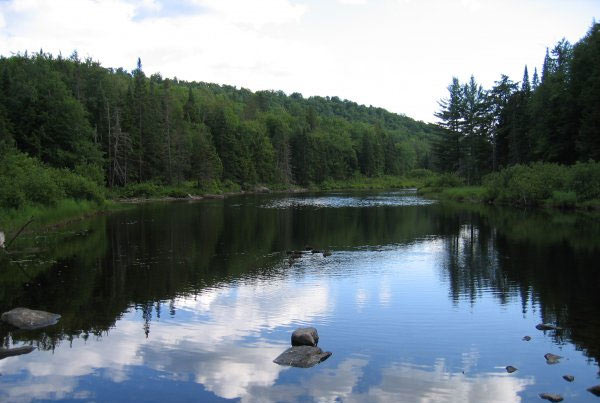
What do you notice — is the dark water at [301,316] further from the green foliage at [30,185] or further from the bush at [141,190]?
the bush at [141,190]

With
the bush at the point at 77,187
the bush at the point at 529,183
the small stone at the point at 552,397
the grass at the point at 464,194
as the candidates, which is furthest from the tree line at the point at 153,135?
the small stone at the point at 552,397

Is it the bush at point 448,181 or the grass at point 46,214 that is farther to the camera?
the bush at point 448,181

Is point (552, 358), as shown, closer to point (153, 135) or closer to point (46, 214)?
point (46, 214)

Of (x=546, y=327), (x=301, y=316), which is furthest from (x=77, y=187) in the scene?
(x=546, y=327)

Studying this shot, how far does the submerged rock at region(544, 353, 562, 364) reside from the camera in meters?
12.1

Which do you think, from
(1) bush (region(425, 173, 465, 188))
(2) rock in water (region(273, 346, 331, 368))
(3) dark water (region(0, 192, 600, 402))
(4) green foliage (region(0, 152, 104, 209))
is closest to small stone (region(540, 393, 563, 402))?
(3) dark water (region(0, 192, 600, 402))

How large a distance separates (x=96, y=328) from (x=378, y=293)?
9361mm

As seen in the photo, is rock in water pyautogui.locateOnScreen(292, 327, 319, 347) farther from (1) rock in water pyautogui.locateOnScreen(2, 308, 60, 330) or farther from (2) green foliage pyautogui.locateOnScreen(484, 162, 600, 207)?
(2) green foliage pyautogui.locateOnScreen(484, 162, 600, 207)

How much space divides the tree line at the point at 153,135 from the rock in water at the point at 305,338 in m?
32.3

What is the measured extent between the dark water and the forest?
13.4m

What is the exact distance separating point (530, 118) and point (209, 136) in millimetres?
57747

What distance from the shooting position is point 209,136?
10194 centimetres

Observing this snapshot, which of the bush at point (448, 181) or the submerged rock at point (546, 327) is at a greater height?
the bush at point (448, 181)

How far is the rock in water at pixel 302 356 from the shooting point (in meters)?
12.1
